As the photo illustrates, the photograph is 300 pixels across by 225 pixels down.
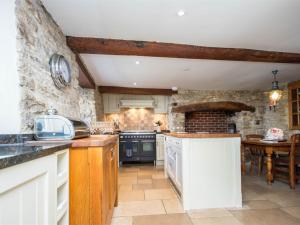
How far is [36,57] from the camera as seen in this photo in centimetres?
167

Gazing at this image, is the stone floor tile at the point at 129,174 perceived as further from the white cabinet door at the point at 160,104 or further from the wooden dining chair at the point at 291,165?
the wooden dining chair at the point at 291,165

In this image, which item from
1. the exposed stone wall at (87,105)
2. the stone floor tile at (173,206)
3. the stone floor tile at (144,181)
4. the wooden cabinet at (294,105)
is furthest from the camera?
the wooden cabinet at (294,105)

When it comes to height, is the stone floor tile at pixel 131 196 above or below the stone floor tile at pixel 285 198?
below

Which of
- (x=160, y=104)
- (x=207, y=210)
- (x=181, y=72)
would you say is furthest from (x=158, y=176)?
(x=160, y=104)

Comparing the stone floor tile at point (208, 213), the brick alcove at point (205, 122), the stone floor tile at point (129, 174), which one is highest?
the brick alcove at point (205, 122)

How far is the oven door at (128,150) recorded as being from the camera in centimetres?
518

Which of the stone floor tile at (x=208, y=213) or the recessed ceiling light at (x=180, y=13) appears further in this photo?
the stone floor tile at (x=208, y=213)

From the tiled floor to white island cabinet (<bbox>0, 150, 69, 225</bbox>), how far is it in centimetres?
106

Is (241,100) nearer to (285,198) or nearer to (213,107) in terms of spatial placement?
(213,107)

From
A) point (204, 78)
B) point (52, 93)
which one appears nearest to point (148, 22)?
point (52, 93)

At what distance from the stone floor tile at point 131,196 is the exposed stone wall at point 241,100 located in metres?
3.00

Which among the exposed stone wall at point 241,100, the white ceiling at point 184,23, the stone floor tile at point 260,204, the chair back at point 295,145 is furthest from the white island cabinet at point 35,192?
the exposed stone wall at point 241,100

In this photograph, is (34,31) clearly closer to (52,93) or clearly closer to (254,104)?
(52,93)

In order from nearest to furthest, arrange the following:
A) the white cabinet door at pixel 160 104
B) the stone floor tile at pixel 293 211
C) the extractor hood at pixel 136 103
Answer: the stone floor tile at pixel 293 211 → the extractor hood at pixel 136 103 → the white cabinet door at pixel 160 104
